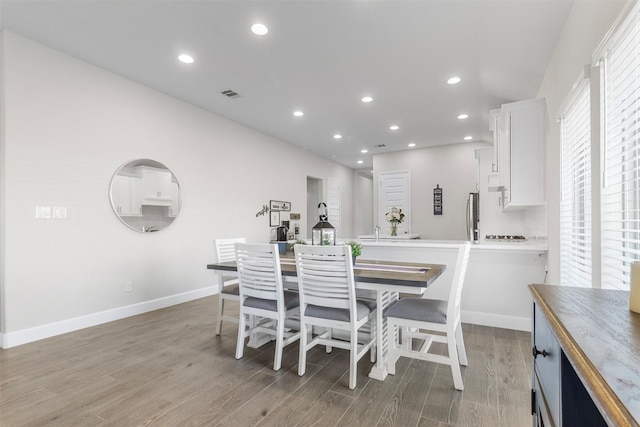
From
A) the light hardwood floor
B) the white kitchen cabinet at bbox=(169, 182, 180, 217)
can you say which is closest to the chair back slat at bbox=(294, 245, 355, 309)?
the light hardwood floor

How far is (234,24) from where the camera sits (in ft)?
8.98

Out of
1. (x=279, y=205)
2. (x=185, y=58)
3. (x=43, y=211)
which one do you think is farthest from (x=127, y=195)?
(x=279, y=205)

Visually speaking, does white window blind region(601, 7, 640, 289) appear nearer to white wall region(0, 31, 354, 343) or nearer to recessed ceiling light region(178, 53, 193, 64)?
recessed ceiling light region(178, 53, 193, 64)

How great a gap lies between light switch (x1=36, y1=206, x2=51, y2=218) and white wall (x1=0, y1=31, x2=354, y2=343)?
42 millimetres

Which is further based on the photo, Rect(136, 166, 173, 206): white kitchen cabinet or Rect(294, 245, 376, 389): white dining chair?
Rect(136, 166, 173, 206): white kitchen cabinet

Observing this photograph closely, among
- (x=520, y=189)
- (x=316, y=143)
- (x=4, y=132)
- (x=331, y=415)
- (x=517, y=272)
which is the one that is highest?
(x=316, y=143)

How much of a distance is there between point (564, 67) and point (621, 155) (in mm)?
1478

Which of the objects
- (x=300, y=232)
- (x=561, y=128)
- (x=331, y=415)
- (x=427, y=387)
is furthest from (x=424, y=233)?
(x=331, y=415)

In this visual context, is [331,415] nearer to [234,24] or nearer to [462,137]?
[234,24]

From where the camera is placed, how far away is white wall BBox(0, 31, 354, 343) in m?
2.94

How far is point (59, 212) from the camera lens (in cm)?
321

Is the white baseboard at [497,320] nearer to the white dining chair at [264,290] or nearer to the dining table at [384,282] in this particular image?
the dining table at [384,282]

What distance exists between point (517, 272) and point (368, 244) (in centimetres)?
158

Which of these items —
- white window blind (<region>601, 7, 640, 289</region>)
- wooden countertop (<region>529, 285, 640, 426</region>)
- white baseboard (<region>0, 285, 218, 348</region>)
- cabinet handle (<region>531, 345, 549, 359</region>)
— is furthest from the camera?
white baseboard (<region>0, 285, 218, 348</region>)
